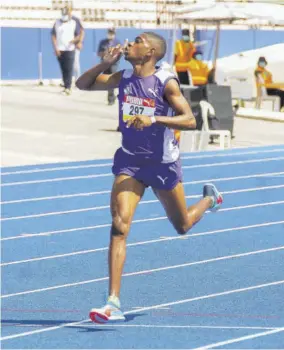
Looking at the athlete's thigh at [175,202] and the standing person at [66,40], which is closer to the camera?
the athlete's thigh at [175,202]

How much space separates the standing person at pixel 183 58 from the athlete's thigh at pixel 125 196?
16.9 m

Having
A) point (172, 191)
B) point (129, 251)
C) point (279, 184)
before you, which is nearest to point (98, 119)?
point (279, 184)

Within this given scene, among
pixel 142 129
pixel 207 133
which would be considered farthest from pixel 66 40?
pixel 142 129

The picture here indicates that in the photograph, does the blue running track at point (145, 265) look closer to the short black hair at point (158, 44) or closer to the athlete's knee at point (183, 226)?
the athlete's knee at point (183, 226)

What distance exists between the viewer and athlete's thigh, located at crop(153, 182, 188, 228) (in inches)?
312

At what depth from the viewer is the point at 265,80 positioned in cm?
2658

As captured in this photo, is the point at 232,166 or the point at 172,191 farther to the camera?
the point at 232,166

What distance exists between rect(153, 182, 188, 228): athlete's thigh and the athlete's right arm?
741 mm

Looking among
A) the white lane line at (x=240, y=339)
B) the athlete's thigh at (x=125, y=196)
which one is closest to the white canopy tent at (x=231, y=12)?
the athlete's thigh at (x=125, y=196)

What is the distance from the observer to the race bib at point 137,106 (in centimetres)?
761

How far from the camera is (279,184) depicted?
14992mm

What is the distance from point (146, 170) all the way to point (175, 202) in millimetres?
352

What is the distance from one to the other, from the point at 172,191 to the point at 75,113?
49.9ft

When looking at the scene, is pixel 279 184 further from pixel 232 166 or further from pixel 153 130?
pixel 153 130
